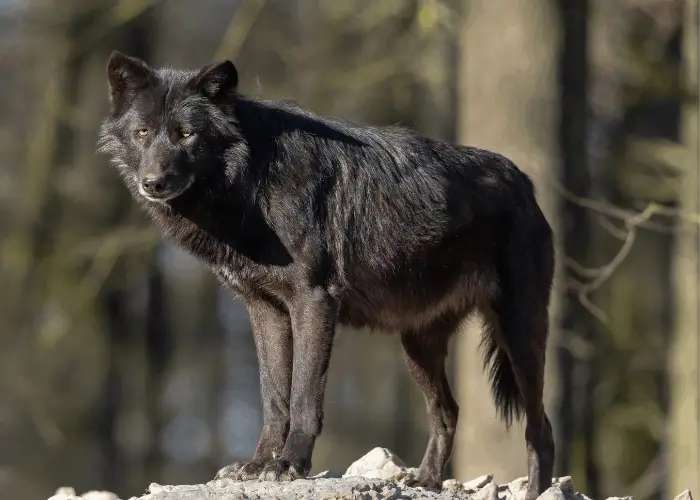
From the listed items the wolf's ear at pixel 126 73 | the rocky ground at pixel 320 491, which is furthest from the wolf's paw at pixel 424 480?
the wolf's ear at pixel 126 73

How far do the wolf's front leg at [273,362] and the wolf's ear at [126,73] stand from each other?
1.31 m

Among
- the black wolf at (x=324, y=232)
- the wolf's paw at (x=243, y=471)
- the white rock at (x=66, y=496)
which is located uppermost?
the black wolf at (x=324, y=232)

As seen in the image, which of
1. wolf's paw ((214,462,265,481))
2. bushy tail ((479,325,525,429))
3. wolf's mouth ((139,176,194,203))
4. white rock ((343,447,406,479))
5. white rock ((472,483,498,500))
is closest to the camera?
wolf's paw ((214,462,265,481))

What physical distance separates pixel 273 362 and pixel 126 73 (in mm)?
1717

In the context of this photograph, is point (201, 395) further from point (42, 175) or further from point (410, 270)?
point (410, 270)

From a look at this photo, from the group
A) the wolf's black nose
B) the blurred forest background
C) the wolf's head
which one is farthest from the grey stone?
the blurred forest background

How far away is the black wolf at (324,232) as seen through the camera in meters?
6.03

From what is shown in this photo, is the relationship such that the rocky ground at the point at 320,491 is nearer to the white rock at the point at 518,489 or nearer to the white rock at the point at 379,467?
the white rock at the point at 518,489

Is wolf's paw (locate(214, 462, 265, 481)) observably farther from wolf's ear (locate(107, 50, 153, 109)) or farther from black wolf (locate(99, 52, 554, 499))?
wolf's ear (locate(107, 50, 153, 109))

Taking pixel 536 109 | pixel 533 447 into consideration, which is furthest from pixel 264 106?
pixel 536 109

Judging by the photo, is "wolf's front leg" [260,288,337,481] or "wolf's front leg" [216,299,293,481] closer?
"wolf's front leg" [260,288,337,481]

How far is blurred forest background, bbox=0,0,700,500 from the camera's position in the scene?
949cm

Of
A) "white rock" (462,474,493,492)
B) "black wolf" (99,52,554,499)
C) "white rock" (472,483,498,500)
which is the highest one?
"black wolf" (99,52,554,499)

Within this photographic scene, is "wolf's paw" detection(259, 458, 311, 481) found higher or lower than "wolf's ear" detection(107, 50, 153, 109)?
lower
